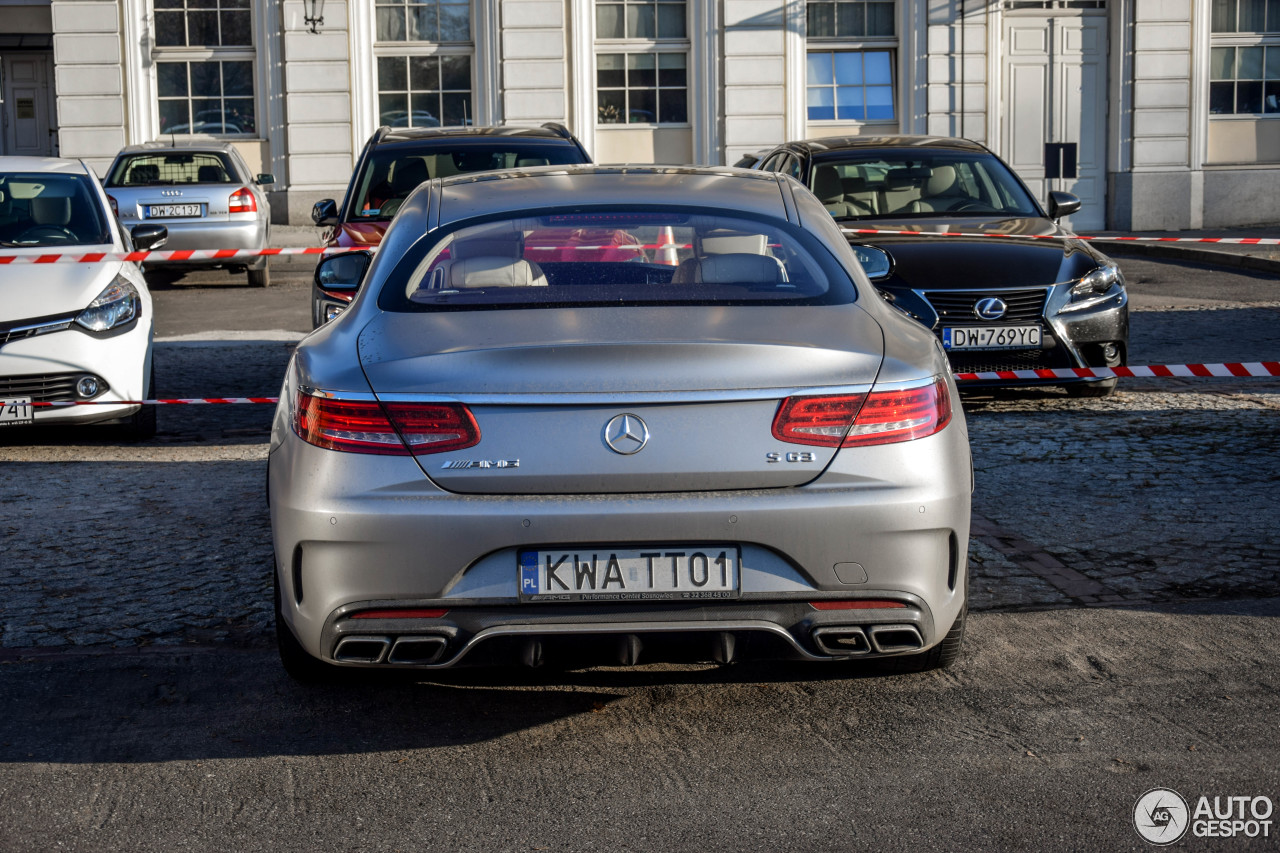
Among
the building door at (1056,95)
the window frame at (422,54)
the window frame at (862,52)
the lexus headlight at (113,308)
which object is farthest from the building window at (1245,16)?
the lexus headlight at (113,308)

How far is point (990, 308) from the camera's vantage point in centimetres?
843

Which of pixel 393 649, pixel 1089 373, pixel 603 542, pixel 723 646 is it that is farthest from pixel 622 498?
pixel 1089 373

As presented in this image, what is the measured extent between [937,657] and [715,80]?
20399 mm

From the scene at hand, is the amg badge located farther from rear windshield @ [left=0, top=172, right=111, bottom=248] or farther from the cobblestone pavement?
rear windshield @ [left=0, top=172, right=111, bottom=248]

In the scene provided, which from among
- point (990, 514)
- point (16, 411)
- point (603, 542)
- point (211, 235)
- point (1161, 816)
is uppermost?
point (211, 235)

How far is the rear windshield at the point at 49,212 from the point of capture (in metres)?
8.84

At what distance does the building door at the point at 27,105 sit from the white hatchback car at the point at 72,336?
23.2 m

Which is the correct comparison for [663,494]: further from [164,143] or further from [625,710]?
[164,143]

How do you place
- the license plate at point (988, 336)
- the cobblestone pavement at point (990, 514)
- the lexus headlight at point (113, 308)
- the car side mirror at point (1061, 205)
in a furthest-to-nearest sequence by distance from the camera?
the car side mirror at point (1061, 205), the license plate at point (988, 336), the lexus headlight at point (113, 308), the cobblestone pavement at point (990, 514)

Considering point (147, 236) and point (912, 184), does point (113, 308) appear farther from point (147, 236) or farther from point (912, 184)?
point (912, 184)

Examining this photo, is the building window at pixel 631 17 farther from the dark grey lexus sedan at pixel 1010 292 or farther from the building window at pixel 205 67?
the dark grey lexus sedan at pixel 1010 292

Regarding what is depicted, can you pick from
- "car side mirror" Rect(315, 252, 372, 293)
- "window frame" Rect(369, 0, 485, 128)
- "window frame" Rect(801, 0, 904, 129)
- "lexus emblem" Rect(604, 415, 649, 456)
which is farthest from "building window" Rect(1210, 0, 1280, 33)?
"lexus emblem" Rect(604, 415, 649, 456)

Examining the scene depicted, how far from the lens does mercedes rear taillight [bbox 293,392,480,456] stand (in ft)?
11.6

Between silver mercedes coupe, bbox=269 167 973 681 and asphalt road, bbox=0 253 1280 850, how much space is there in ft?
1.06
